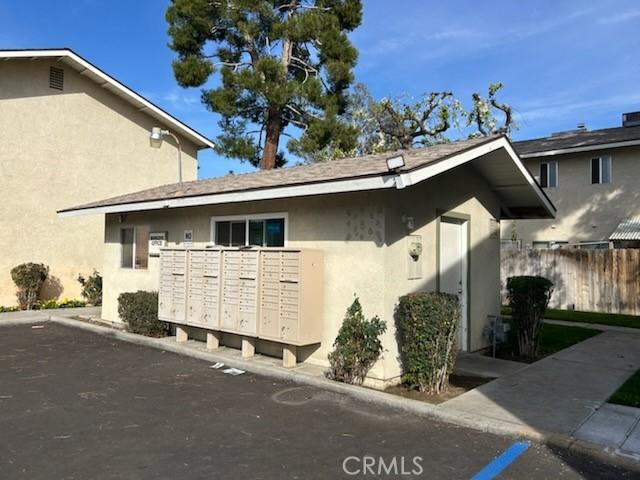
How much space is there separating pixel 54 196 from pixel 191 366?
10.7 meters

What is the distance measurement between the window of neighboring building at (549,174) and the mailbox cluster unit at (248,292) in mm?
17150

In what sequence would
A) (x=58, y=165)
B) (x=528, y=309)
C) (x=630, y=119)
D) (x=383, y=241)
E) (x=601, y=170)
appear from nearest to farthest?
1. (x=383, y=241)
2. (x=528, y=309)
3. (x=58, y=165)
4. (x=601, y=170)
5. (x=630, y=119)

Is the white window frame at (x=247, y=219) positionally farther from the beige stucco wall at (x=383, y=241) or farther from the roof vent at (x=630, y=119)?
the roof vent at (x=630, y=119)

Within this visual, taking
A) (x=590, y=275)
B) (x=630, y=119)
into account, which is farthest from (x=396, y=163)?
(x=630, y=119)

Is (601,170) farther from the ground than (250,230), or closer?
farther from the ground

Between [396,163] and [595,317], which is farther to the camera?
[595,317]

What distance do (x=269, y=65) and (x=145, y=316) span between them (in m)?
12.6

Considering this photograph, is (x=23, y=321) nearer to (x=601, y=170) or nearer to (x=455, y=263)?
(x=455, y=263)

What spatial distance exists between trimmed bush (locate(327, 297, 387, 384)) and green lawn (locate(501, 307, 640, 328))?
9.57 m

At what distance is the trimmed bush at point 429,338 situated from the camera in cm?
622

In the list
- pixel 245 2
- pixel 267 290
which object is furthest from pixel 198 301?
pixel 245 2

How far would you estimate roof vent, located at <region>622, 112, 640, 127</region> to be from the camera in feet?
80.1

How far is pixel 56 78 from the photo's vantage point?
16156 mm

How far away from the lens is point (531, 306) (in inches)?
339
